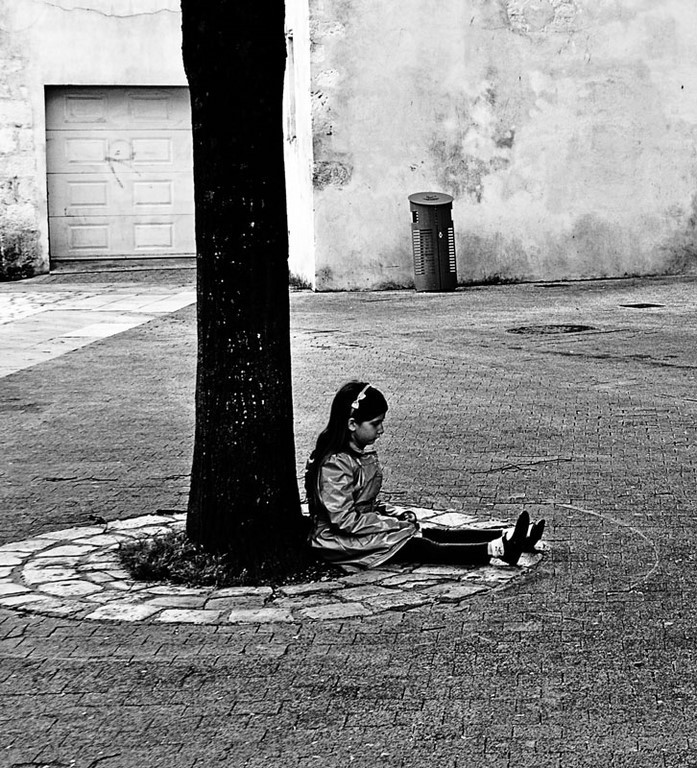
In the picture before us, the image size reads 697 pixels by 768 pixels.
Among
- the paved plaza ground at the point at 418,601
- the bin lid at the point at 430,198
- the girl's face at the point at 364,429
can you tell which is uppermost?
the bin lid at the point at 430,198

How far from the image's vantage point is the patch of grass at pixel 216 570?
5305 mm

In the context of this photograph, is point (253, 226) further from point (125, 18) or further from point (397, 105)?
point (125, 18)

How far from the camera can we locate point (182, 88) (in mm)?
20984

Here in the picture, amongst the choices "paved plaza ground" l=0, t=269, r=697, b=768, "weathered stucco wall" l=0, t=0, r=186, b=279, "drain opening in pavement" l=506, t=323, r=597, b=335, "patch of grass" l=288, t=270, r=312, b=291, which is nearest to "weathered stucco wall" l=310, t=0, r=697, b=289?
"patch of grass" l=288, t=270, r=312, b=291

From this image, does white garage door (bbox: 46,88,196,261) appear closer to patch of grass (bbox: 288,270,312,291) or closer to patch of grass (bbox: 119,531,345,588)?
patch of grass (bbox: 288,270,312,291)

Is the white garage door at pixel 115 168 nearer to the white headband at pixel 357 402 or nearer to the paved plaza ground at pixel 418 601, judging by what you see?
the paved plaza ground at pixel 418 601

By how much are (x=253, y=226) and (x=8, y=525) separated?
79.9 inches

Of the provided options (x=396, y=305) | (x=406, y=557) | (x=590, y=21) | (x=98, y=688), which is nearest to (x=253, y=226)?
(x=406, y=557)

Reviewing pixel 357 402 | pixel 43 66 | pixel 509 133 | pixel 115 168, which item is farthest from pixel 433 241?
pixel 357 402

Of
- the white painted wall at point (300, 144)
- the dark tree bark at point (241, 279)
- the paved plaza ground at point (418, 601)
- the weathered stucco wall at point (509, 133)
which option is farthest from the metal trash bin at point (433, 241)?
the dark tree bark at point (241, 279)

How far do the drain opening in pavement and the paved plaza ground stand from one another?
0.35m

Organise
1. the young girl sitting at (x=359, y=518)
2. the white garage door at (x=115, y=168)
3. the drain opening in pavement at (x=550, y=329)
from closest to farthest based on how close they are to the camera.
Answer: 1. the young girl sitting at (x=359, y=518)
2. the drain opening in pavement at (x=550, y=329)
3. the white garage door at (x=115, y=168)

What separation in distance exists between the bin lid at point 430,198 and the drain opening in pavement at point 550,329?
11.9ft

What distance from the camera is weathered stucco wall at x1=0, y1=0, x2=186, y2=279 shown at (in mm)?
20109
